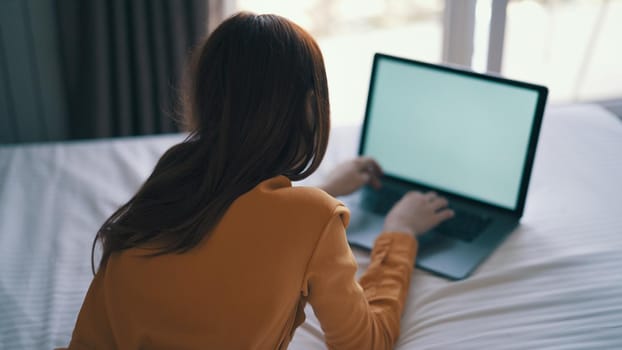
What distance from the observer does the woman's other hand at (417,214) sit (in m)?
1.34

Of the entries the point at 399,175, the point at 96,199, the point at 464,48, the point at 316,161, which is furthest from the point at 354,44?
the point at 316,161

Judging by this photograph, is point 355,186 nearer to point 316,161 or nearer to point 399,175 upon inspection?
point 399,175

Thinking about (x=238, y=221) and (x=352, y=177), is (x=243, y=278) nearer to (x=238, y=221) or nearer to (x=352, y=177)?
(x=238, y=221)

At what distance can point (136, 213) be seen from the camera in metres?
1.00

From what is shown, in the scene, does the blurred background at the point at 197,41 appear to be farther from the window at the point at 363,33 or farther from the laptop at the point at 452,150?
the laptop at the point at 452,150

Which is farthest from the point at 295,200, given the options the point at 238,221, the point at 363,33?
the point at 363,33

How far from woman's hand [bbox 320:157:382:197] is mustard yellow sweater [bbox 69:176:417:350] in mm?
531

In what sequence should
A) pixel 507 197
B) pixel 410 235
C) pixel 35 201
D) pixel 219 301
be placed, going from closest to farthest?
pixel 219 301
pixel 410 235
pixel 507 197
pixel 35 201

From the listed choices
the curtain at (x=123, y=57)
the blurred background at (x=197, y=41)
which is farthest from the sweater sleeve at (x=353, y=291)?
the blurred background at (x=197, y=41)

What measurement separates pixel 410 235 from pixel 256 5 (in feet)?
5.15

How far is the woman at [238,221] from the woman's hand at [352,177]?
1.70ft

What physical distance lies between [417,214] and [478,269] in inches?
6.1

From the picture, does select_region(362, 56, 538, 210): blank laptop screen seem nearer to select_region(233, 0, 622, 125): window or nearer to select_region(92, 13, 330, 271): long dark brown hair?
select_region(92, 13, 330, 271): long dark brown hair

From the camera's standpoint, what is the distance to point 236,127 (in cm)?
95
